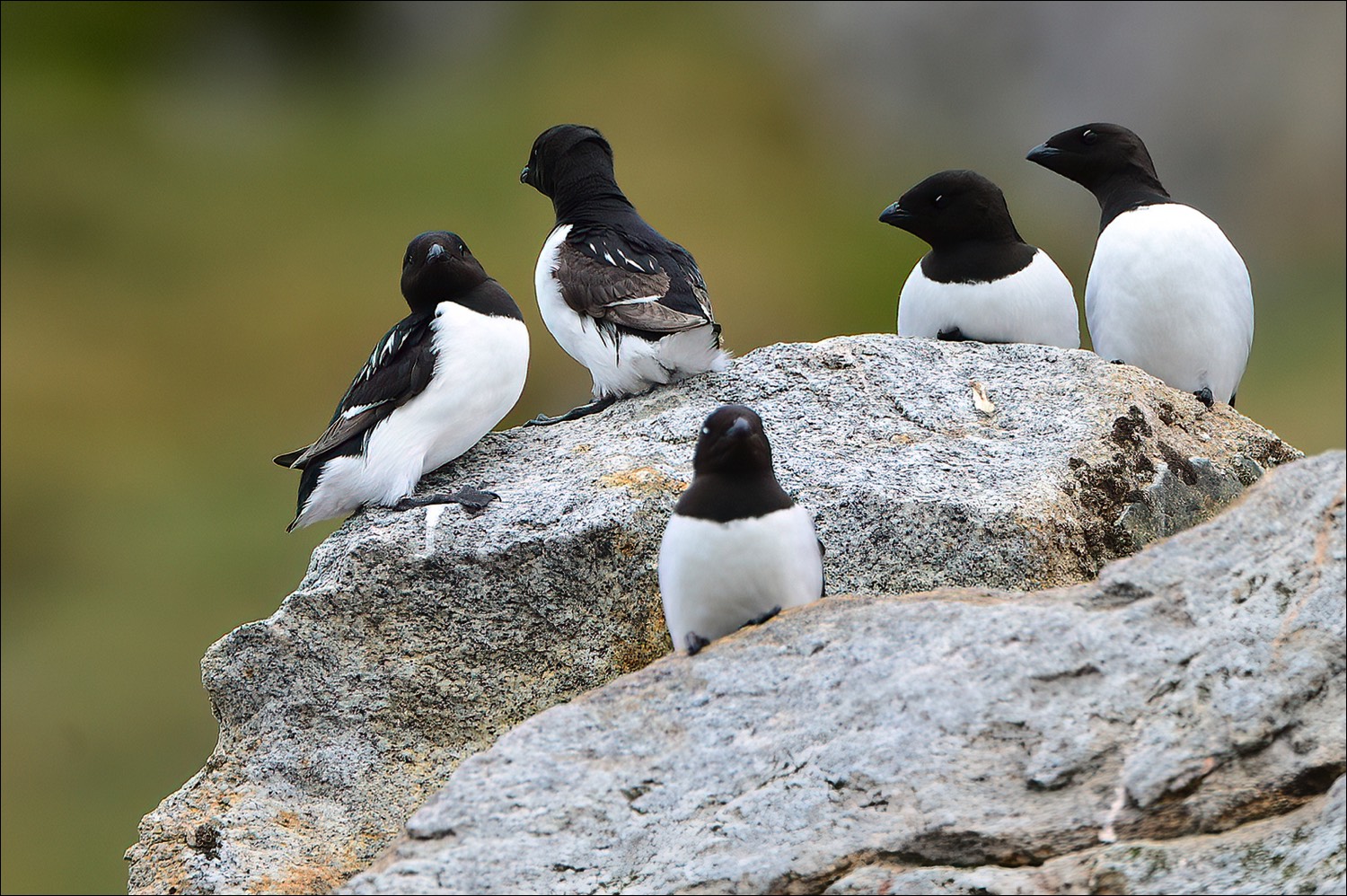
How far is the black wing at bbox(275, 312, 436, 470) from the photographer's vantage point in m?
6.19

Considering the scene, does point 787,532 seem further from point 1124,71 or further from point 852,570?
point 1124,71

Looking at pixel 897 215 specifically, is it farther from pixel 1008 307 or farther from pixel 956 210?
pixel 1008 307

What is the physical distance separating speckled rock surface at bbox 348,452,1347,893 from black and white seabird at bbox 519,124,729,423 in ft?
7.82

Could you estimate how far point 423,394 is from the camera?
6.15m

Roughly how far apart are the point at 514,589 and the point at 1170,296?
3.23 metres

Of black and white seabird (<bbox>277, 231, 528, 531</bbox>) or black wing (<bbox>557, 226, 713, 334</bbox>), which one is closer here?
black and white seabird (<bbox>277, 231, 528, 531</bbox>)

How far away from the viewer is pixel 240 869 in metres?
4.96

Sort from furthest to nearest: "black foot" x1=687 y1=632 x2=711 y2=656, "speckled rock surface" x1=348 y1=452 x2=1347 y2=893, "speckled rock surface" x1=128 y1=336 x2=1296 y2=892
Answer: "speckled rock surface" x1=128 y1=336 x2=1296 y2=892
"black foot" x1=687 y1=632 x2=711 y2=656
"speckled rock surface" x1=348 y1=452 x2=1347 y2=893

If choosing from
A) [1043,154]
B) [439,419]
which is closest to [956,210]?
[1043,154]

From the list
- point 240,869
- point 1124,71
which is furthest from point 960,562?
point 1124,71

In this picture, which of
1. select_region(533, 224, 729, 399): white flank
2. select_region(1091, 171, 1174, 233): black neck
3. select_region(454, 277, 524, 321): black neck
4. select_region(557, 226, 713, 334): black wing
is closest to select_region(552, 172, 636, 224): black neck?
select_region(557, 226, 713, 334): black wing

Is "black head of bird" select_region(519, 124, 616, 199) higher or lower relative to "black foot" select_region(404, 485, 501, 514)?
higher

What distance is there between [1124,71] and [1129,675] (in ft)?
76.7

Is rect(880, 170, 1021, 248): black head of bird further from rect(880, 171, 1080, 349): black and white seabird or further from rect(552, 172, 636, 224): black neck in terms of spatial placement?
rect(552, 172, 636, 224): black neck
